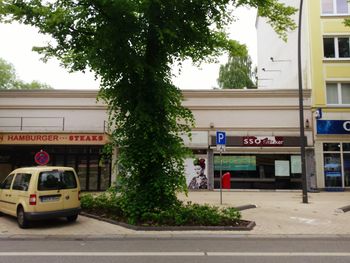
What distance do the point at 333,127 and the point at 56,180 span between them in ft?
54.0

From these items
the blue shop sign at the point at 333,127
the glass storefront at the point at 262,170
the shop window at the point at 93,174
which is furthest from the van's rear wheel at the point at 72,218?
the blue shop sign at the point at 333,127

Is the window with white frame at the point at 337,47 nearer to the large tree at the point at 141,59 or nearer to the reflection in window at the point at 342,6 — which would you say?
the reflection in window at the point at 342,6

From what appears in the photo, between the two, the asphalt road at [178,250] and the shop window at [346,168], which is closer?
the asphalt road at [178,250]

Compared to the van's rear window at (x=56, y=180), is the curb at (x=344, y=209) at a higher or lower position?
lower

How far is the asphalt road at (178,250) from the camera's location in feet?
22.7

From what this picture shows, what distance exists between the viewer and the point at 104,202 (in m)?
12.9

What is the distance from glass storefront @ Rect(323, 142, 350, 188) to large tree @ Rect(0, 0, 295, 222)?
11.8 metres

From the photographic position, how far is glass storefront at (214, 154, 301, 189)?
833 inches

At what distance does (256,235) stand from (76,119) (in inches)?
600

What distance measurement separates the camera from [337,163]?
2102 cm

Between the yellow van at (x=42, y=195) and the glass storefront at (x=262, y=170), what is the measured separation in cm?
1198

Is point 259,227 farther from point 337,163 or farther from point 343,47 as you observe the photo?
point 343,47

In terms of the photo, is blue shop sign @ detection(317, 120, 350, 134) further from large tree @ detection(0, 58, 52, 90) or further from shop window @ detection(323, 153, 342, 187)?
large tree @ detection(0, 58, 52, 90)

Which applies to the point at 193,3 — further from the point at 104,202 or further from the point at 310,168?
the point at 310,168
